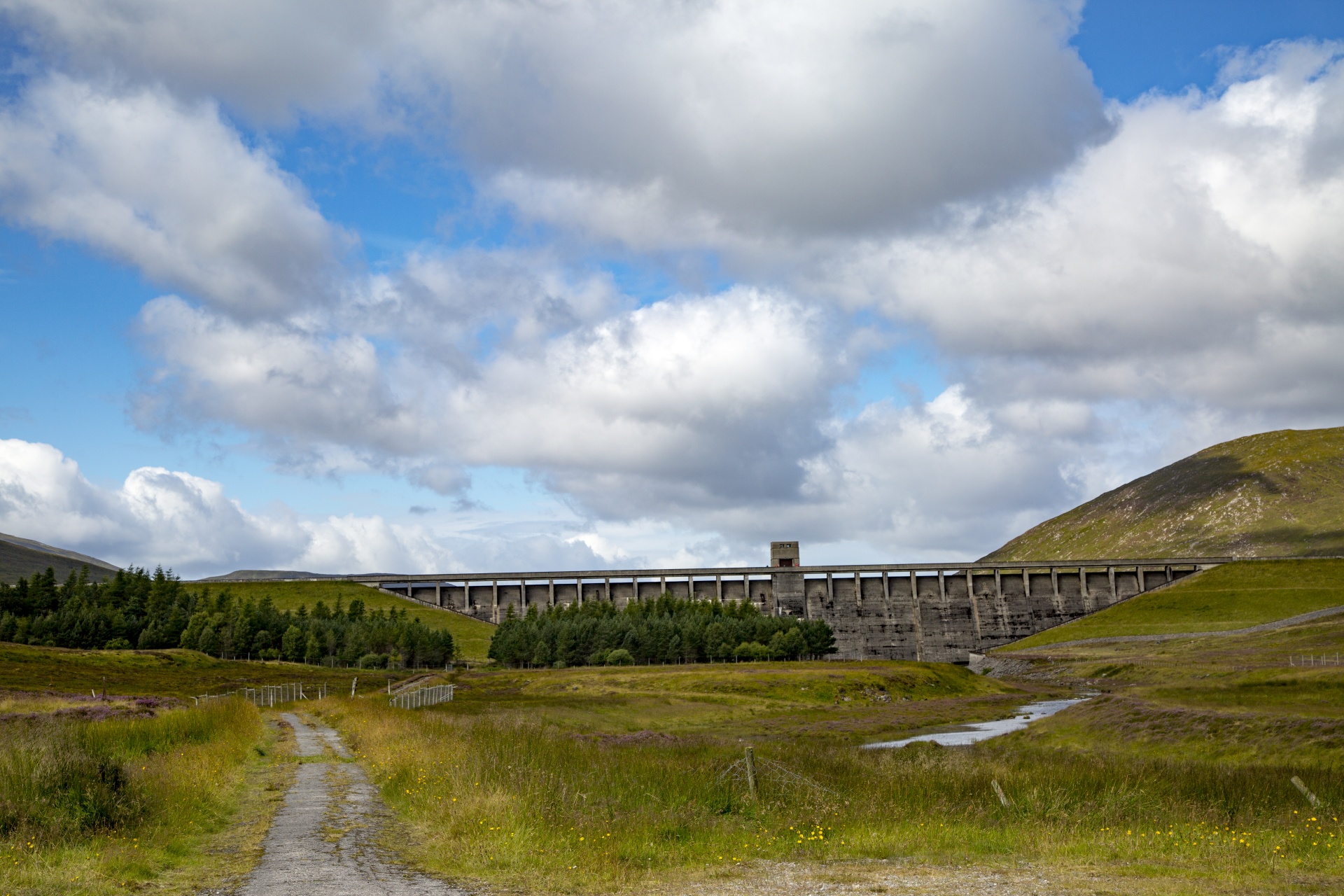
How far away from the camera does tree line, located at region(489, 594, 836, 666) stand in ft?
466

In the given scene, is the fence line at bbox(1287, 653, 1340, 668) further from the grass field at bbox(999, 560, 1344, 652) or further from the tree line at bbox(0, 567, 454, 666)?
the tree line at bbox(0, 567, 454, 666)

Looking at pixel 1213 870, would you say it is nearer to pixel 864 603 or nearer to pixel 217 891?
pixel 217 891

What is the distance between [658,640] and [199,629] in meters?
71.9

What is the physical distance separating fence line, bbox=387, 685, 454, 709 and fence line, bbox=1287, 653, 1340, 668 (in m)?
68.0

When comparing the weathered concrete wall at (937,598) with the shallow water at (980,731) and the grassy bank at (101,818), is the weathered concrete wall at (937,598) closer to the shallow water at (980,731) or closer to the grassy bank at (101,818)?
the shallow water at (980,731)

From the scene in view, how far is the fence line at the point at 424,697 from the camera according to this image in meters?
68.4

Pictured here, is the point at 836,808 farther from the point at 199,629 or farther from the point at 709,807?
the point at 199,629

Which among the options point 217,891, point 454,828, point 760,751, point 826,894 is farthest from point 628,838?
point 760,751

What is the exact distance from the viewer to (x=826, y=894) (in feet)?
47.4

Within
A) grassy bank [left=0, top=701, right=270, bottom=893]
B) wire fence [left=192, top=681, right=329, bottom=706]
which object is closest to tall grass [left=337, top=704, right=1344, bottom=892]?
grassy bank [left=0, top=701, right=270, bottom=893]

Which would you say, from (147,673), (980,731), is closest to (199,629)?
(147,673)

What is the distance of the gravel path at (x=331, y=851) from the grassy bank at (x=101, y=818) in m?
0.89

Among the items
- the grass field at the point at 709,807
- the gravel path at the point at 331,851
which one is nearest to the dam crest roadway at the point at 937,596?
the grass field at the point at 709,807

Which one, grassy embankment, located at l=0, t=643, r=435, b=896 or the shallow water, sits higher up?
grassy embankment, located at l=0, t=643, r=435, b=896
